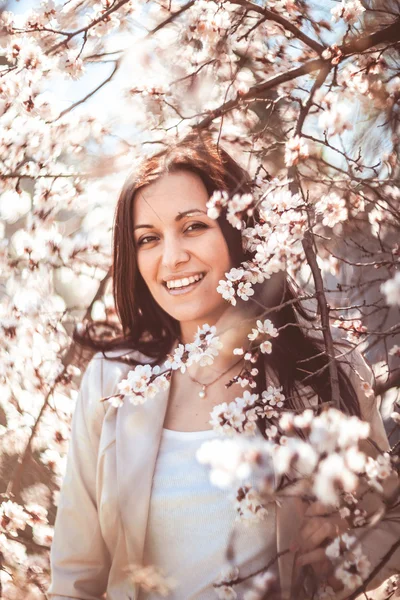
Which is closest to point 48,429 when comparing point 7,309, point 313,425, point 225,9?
point 7,309

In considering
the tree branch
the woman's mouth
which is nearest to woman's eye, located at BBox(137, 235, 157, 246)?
the woman's mouth

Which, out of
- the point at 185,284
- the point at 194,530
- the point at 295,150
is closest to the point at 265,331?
the point at 185,284

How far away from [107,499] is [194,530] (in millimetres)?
238

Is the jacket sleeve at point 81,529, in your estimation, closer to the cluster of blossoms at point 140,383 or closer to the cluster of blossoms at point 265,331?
the cluster of blossoms at point 140,383

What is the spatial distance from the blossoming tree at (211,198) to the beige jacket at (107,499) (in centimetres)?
7

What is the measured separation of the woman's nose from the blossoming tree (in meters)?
0.15

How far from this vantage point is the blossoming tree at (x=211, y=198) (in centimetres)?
122

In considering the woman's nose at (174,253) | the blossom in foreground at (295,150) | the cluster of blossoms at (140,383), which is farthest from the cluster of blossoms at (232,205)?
the cluster of blossoms at (140,383)

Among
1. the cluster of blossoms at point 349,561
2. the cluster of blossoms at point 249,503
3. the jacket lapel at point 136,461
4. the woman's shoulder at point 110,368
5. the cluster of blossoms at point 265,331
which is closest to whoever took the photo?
the cluster of blossoms at point 349,561

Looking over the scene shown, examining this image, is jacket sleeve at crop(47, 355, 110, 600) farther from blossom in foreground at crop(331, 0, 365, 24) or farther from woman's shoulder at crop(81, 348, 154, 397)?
blossom in foreground at crop(331, 0, 365, 24)

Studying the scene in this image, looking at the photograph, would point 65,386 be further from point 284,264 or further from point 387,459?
point 387,459

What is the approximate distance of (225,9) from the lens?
5.16 ft

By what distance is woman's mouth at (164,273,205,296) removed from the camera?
1387 millimetres

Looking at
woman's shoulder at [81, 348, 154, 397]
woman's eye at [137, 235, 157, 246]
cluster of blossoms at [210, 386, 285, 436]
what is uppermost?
woman's eye at [137, 235, 157, 246]
